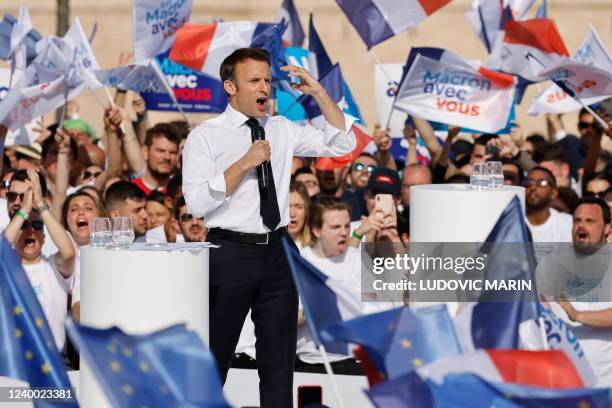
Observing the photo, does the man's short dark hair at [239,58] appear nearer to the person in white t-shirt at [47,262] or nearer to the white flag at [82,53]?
the person in white t-shirt at [47,262]

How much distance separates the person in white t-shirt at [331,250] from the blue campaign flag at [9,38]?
3.85 metres

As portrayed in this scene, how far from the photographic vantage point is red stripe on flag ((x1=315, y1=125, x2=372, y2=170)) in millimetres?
9914

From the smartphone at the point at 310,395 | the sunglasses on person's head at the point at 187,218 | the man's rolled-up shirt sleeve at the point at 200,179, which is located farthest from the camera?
the sunglasses on person's head at the point at 187,218

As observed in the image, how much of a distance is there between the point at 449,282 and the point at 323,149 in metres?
0.80

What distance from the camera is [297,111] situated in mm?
10047

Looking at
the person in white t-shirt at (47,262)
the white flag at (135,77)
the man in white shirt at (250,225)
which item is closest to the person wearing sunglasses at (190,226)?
the person in white t-shirt at (47,262)

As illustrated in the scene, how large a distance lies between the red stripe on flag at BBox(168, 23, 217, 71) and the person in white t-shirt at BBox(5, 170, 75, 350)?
3.02 m

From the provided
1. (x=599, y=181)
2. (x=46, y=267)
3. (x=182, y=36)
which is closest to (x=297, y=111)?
(x=182, y=36)

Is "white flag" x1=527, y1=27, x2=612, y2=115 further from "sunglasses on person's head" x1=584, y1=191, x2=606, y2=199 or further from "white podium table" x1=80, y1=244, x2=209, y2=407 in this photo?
"white podium table" x1=80, y1=244, x2=209, y2=407

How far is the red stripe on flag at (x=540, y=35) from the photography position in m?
9.71

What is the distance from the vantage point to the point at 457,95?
10.1m

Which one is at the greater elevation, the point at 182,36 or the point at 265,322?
the point at 182,36

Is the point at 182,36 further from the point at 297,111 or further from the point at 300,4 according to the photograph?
the point at 300,4

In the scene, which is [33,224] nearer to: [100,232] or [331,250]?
[331,250]
